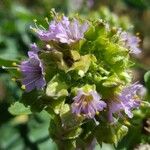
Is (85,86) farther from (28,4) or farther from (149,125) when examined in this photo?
(28,4)

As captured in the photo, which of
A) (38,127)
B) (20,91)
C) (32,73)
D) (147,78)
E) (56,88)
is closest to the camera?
(56,88)

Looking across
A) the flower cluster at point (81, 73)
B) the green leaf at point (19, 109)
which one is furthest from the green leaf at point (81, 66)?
the green leaf at point (19, 109)

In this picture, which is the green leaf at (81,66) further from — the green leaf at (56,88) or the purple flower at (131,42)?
the purple flower at (131,42)

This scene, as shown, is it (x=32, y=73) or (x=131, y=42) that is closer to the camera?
(x=32, y=73)

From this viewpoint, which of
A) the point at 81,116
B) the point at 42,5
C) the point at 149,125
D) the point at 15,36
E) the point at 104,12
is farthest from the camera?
the point at 42,5

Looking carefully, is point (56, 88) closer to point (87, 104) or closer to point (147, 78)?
point (87, 104)

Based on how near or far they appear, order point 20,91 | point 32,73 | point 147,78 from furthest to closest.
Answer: point 20,91, point 147,78, point 32,73

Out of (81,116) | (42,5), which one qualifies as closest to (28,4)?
(42,5)

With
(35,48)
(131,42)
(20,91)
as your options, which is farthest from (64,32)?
(20,91)

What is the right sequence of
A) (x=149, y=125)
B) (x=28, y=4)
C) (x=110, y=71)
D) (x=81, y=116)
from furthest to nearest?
(x=28, y=4) < (x=149, y=125) < (x=110, y=71) < (x=81, y=116)
